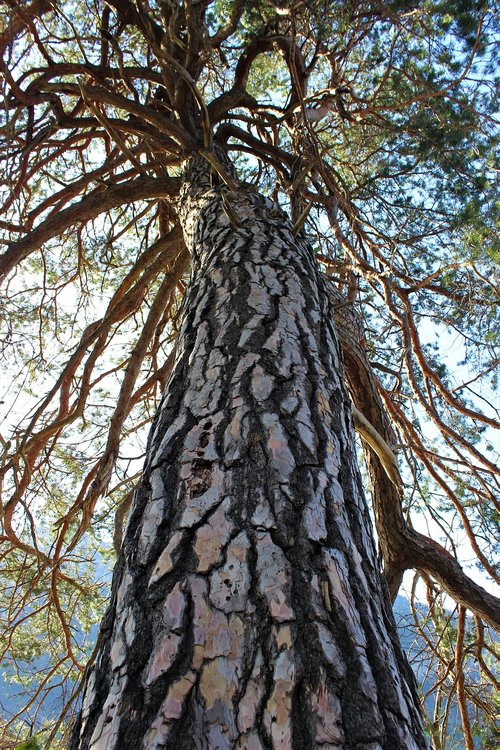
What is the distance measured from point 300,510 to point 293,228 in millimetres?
1289

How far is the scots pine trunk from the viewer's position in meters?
0.65

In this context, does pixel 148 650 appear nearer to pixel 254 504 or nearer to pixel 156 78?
pixel 254 504

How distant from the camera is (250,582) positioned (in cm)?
76

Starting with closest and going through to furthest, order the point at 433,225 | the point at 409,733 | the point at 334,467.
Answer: the point at 409,733, the point at 334,467, the point at 433,225

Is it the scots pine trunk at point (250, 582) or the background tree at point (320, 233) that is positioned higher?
the background tree at point (320, 233)

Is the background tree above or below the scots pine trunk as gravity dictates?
above

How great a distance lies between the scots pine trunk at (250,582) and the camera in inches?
25.4

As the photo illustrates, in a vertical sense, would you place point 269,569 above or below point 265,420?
below

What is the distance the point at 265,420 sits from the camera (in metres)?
1.02

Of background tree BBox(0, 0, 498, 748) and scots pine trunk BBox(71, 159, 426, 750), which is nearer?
scots pine trunk BBox(71, 159, 426, 750)

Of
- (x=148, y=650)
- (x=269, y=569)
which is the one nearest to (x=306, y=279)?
(x=269, y=569)

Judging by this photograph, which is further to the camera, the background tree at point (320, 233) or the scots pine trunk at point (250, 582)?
the background tree at point (320, 233)

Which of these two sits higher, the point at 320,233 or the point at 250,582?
the point at 320,233

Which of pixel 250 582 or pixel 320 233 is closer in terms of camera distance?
pixel 250 582
